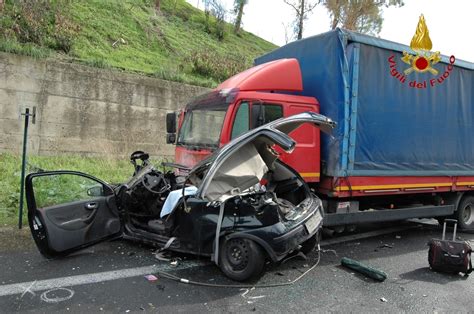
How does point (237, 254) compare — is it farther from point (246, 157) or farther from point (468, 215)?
point (468, 215)

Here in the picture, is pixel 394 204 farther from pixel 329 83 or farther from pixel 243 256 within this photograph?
pixel 243 256

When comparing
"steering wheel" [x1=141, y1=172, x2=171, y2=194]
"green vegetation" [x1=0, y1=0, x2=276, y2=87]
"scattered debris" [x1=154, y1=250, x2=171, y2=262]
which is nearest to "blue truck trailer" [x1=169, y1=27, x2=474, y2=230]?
"steering wheel" [x1=141, y1=172, x2=171, y2=194]

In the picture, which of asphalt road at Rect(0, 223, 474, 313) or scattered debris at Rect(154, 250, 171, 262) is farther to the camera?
scattered debris at Rect(154, 250, 171, 262)

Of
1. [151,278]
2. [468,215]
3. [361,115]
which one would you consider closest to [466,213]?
[468,215]

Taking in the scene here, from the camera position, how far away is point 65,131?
10242 millimetres

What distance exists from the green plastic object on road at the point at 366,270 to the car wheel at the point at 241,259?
4.39 feet

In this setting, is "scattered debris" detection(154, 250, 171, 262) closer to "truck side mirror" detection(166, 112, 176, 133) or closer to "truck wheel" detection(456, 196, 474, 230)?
"truck side mirror" detection(166, 112, 176, 133)

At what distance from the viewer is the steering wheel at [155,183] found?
5.25 m

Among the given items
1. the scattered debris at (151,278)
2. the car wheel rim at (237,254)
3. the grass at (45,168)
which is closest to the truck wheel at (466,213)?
the car wheel rim at (237,254)

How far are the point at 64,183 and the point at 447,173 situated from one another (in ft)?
22.2

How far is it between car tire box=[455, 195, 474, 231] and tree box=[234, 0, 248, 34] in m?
18.3

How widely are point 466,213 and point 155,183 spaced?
6.33m

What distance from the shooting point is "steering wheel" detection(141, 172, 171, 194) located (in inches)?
207

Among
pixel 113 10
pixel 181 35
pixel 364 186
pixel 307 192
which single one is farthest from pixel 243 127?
pixel 181 35
